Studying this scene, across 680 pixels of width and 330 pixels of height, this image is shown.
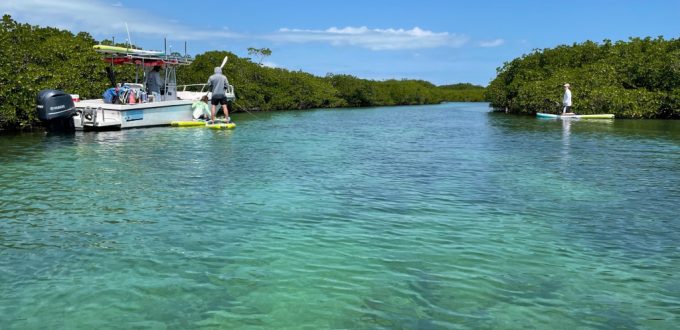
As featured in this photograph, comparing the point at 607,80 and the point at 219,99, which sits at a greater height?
the point at 607,80

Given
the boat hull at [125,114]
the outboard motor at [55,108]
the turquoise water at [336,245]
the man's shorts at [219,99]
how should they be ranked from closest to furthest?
the turquoise water at [336,245] → the outboard motor at [55,108] → the boat hull at [125,114] → the man's shorts at [219,99]

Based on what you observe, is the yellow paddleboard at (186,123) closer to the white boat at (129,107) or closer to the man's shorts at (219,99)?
the white boat at (129,107)

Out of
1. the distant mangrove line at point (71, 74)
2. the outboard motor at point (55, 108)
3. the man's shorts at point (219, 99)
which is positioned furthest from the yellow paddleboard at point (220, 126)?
the distant mangrove line at point (71, 74)

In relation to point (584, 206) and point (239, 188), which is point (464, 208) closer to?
point (584, 206)

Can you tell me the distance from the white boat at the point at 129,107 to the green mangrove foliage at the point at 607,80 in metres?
26.9

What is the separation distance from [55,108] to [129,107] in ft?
10.4

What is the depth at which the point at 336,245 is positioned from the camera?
21.6 feet

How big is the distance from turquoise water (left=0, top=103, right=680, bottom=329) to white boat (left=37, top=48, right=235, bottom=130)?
21.6 feet

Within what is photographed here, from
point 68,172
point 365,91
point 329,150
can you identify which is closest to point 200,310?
point 68,172

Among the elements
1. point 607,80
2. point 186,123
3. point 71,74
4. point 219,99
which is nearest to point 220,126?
point 219,99

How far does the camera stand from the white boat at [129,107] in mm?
19484

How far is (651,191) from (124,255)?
896 centimetres

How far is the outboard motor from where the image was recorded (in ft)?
60.2

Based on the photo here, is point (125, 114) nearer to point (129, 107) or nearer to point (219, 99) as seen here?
point (129, 107)
